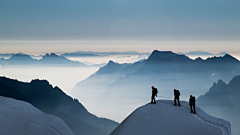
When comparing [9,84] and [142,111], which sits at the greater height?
[142,111]

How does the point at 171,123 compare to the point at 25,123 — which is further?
the point at 171,123

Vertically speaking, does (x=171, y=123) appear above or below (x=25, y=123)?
below

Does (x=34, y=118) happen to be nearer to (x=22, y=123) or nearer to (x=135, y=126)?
(x=22, y=123)

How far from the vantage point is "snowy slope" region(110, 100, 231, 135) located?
18.4m

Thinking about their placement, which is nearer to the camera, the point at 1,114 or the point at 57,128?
the point at 1,114

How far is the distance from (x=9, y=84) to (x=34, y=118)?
659 feet

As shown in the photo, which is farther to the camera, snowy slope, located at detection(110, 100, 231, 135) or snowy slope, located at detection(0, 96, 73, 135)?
snowy slope, located at detection(110, 100, 231, 135)

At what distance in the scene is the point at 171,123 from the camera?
20469 millimetres

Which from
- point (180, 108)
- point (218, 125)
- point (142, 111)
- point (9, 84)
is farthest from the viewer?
point (9, 84)

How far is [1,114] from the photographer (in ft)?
60.4

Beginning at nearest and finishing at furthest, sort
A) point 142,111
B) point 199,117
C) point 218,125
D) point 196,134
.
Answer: point 196,134 < point 218,125 < point 199,117 < point 142,111

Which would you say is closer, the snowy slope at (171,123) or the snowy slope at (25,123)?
the snowy slope at (25,123)

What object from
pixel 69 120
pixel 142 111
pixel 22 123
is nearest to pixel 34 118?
pixel 22 123

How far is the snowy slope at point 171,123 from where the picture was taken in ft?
60.4
